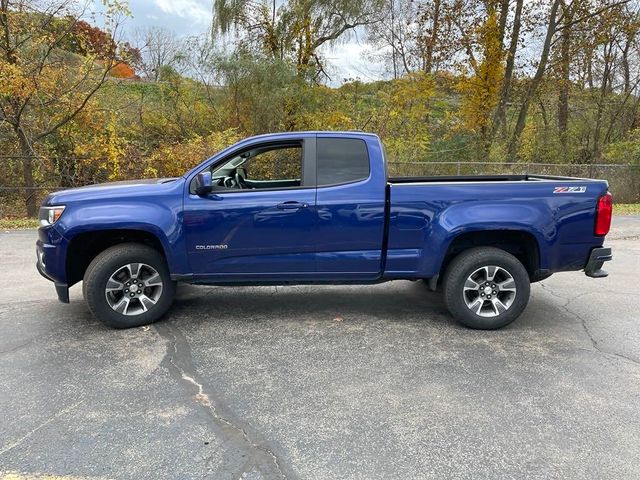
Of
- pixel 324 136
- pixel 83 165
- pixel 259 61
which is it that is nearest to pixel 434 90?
pixel 259 61

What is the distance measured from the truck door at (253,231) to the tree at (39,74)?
372 inches

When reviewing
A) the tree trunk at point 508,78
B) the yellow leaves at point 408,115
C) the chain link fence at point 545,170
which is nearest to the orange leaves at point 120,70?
the chain link fence at point 545,170

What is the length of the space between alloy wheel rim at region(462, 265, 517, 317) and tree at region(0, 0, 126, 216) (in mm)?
11184

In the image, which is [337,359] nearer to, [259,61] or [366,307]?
[366,307]

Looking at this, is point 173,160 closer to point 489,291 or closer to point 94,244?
point 94,244

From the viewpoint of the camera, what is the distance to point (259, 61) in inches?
632

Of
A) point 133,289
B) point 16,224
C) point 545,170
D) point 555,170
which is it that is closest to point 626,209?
point 555,170

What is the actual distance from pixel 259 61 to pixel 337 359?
14050mm

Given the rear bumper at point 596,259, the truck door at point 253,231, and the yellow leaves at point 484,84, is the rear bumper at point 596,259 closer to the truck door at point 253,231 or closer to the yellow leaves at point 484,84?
the truck door at point 253,231

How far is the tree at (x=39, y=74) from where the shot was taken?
11.6 metres

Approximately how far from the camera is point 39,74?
11.8 meters

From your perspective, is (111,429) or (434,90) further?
(434,90)

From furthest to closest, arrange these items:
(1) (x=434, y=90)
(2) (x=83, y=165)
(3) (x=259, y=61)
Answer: (1) (x=434, y=90), (3) (x=259, y=61), (2) (x=83, y=165)

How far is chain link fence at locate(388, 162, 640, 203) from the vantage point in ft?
50.2
